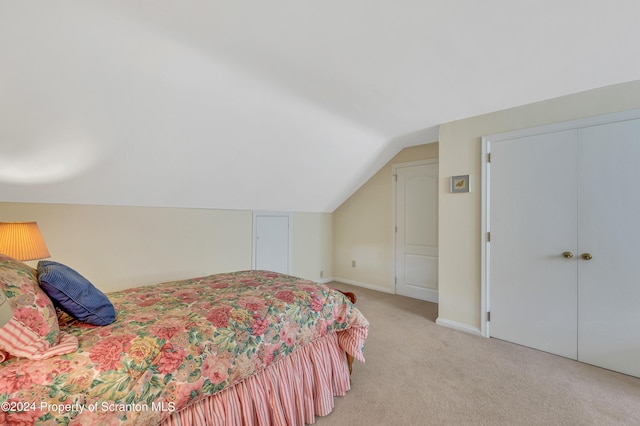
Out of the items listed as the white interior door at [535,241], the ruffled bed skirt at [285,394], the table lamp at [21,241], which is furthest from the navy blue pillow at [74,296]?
the white interior door at [535,241]

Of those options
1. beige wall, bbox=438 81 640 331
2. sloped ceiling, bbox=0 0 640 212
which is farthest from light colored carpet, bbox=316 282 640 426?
sloped ceiling, bbox=0 0 640 212

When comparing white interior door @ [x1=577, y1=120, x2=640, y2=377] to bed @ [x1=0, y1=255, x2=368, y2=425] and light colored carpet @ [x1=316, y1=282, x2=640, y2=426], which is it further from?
bed @ [x1=0, y1=255, x2=368, y2=425]

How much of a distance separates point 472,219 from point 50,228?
3962 mm

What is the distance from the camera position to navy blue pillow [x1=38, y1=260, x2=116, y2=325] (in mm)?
1104

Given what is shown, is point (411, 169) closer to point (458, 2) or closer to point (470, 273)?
point (470, 273)

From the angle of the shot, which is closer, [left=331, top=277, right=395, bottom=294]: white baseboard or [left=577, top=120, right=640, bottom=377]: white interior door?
[left=577, top=120, right=640, bottom=377]: white interior door

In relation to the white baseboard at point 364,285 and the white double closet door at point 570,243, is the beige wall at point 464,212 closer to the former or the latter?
the white double closet door at point 570,243

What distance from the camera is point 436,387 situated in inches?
72.6

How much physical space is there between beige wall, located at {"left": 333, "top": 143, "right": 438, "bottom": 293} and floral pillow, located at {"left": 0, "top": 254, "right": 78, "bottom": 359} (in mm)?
3779

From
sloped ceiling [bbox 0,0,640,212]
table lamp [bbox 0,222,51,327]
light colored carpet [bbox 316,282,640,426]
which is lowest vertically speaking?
light colored carpet [bbox 316,282,640,426]

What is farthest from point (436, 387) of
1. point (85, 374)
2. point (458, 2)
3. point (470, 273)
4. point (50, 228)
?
point (50, 228)

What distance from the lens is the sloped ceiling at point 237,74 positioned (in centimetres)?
137

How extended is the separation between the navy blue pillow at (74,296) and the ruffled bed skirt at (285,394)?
1.83 feet

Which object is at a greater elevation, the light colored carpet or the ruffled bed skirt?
the ruffled bed skirt
